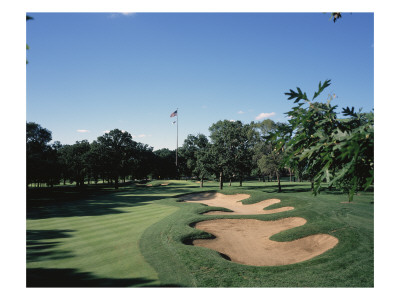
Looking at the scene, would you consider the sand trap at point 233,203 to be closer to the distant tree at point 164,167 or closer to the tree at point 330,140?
the tree at point 330,140

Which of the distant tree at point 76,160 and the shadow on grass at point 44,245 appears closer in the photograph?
the shadow on grass at point 44,245

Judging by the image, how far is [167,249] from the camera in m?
10.9

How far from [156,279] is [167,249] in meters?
3.25

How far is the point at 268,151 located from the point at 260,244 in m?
27.0

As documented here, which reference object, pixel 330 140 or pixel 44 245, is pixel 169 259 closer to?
pixel 44 245

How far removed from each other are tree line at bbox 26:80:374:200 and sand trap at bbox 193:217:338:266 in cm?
367

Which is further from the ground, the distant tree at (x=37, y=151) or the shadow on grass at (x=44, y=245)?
the distant tree at (x=37, y=151)

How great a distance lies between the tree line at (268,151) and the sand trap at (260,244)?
12.0 ft

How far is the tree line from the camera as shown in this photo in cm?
424

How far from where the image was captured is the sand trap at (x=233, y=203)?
861 inches

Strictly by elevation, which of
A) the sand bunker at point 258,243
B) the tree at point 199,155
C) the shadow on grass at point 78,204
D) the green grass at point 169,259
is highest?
the tree at point 199,155

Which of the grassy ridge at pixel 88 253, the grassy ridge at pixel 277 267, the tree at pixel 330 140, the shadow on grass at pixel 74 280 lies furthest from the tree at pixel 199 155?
the tree at pixel 330 140
